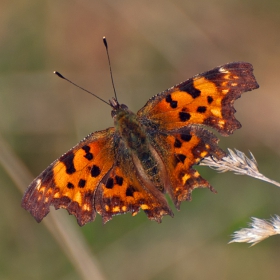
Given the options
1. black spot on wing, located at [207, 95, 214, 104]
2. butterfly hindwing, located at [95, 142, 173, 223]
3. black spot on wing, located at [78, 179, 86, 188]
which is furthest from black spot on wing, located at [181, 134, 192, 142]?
black spot on wing, located at [78, 179, 86, 188]

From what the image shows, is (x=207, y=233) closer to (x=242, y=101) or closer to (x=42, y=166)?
(x=242, y=101)

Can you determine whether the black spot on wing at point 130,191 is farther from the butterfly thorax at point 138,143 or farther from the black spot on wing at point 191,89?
the black spot on wing at point 191,89

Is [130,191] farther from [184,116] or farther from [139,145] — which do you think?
[184,116]

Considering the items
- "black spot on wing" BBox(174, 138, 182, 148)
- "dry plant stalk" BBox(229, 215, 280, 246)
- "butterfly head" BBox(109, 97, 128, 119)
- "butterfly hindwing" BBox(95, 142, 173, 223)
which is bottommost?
"dry plant stalk" BBox(229, 215, 280, 246)

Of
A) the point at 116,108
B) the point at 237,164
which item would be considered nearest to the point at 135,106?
the point at 116,108

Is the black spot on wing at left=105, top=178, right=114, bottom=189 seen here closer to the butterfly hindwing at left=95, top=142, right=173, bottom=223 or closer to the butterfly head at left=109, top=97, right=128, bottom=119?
the butterfly hindwing at left=95, top=142, right=173, bottom=223

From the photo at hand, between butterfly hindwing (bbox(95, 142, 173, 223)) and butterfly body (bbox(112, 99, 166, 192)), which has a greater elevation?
butterfly body (bbox(112, 99, 166, 192))

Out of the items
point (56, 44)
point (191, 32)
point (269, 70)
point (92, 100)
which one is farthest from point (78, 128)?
point (269, 70)
